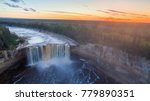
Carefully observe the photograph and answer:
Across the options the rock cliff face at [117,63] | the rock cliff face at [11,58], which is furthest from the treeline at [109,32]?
the rock cliff face at [11,58]

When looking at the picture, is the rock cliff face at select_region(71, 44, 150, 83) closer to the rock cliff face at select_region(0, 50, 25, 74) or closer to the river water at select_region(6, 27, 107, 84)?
the river water at select_region(6, 27, 107, 84)

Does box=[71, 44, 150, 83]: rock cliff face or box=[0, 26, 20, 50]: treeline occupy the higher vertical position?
box=[0, 26, 20, 50]: treeline

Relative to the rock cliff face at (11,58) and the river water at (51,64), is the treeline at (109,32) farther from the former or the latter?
the rock cliff face at (11,58)

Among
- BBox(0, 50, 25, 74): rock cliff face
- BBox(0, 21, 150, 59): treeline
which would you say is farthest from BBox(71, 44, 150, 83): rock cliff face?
BBox(0, 50, 25, 74): rock cliff face

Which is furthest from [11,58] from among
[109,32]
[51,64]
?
[109,32]

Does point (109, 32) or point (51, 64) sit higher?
point (109, 32)

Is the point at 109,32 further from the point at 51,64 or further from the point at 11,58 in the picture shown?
the point at 11,58
